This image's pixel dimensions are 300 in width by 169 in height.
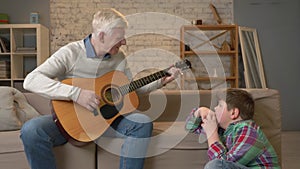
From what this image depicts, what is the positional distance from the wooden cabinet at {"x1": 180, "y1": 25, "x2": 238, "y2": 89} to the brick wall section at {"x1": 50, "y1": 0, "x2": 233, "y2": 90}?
0.54 ft

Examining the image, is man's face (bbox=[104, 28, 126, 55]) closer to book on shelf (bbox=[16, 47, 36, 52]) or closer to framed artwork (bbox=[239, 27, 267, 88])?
book on shelf (bbox=[16, 47, 36, 52])

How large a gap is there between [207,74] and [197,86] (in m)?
0.24

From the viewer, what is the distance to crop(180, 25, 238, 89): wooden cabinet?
542 centimetres

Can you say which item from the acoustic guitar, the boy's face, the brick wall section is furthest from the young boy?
the brick wall section

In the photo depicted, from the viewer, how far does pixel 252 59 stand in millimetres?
5418

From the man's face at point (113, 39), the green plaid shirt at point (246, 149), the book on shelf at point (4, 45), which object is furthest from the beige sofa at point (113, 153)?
the book on shelf at point (4, 45)

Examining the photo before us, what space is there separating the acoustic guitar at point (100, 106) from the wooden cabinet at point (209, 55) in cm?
343

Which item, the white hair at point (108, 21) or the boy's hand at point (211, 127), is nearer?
the boy's hand at point (211, 127)

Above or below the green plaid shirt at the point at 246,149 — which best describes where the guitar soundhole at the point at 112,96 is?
above

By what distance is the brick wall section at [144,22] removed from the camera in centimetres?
550

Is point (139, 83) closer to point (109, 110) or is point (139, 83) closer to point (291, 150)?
point (109, 110)

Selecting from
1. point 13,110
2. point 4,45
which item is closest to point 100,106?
point 13,110

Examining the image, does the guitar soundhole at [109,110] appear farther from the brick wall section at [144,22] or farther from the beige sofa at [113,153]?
the brick wall section at [144,22]

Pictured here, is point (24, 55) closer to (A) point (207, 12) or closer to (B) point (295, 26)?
(A) point (207, 12)
